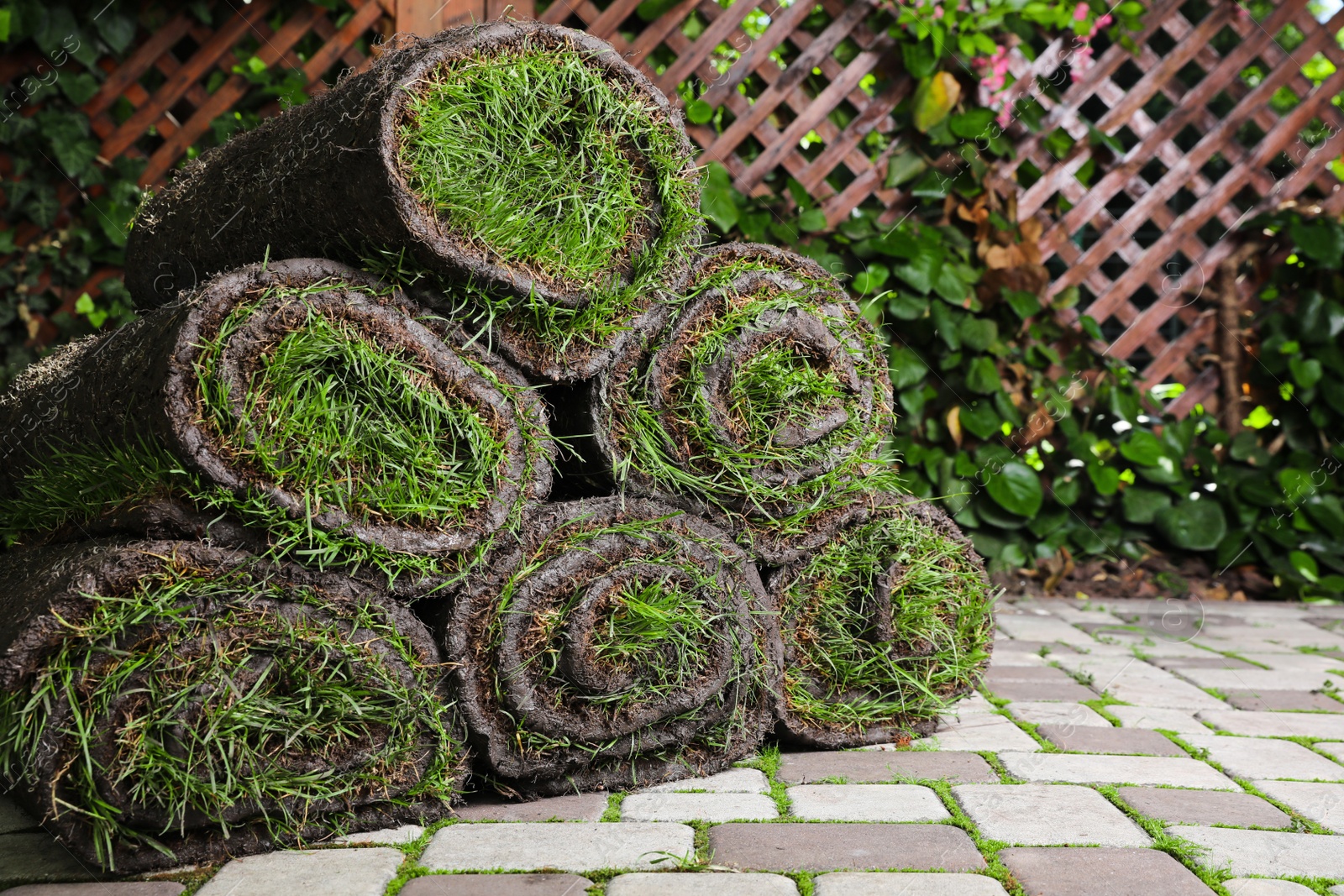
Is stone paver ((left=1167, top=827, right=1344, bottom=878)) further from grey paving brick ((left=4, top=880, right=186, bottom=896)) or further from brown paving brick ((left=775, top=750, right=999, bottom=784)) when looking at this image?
grey paving brick ((left=4, top=880, right=186, bottom=896))

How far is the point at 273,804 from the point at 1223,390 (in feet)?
12.4

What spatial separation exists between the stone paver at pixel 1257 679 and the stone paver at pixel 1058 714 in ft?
1.57

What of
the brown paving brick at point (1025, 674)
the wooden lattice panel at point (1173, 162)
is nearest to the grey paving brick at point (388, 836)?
the brown paving brick at point (1025, 674)

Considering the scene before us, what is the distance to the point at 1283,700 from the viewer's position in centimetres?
240

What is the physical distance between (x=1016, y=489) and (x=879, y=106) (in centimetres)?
140

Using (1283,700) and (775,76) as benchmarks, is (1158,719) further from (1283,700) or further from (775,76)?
(775,76)

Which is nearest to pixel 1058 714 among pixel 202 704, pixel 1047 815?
pixel 1047 815

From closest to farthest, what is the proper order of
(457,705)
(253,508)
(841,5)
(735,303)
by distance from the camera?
(253,508)
(457,705)
(735,303)
(841,5)

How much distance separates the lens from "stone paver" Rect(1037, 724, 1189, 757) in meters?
1.95

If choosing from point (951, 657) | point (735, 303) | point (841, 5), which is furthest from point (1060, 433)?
point (735, 303)

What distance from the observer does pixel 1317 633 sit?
3299mm

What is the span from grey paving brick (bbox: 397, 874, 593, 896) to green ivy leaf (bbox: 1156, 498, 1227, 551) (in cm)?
323

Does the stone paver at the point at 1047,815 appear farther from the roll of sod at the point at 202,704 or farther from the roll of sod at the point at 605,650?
the roll of sod at the point at 202,704

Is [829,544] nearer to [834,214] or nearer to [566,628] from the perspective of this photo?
[566,628]
